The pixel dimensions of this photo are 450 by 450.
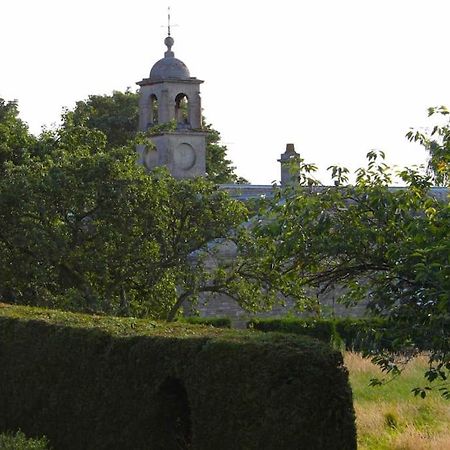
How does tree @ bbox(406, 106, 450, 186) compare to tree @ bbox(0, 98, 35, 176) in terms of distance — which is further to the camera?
tree @ bbox(0, 98, 35, 176)

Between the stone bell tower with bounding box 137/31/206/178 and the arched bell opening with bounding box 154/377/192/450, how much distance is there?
Result: 35324mm

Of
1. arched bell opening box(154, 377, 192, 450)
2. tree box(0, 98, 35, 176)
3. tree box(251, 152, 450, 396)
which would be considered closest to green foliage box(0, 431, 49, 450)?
arched bell opening box(154, 377, 192, 450)

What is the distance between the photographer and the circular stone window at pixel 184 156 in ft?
159

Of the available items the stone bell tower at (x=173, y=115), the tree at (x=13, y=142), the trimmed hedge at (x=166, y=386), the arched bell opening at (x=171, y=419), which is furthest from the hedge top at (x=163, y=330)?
the stone bell tower at (x=173, y=115)

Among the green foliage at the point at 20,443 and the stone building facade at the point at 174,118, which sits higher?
the stone building facade at the point at 174,118

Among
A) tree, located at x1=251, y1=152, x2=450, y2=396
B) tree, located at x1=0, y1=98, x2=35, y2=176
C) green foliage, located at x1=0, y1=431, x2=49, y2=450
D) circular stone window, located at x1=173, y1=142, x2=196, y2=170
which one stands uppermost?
circular stone window, located at x1=173, y1=142, x2=196, y2=170

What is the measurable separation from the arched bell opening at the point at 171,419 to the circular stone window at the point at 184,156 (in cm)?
3721

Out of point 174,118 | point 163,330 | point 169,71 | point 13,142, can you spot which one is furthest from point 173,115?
point 163,330

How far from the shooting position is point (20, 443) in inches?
475

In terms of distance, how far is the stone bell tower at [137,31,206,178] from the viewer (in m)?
46.7

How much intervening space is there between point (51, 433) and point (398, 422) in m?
5.86

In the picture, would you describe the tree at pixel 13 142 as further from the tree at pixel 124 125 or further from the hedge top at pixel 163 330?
the tree at pixel 124 125

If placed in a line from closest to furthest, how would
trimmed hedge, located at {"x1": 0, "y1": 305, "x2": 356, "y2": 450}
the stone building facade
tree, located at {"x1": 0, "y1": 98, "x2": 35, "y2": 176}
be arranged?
trimmed hedge, located at {"x1": 0, "y1": 305, "x2": 356, "y2": 450} < tree, located at {"x1": 0, "y1": 98, "x2": 35, "y2": 176} < the stone building facade

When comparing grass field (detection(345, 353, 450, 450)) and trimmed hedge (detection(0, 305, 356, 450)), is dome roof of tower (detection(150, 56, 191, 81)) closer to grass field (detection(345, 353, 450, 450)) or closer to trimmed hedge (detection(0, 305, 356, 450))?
grass field (detection(345, 353, 450, 450))
